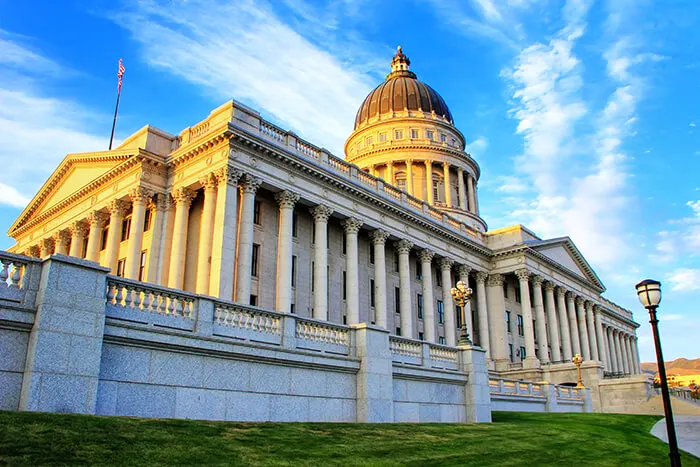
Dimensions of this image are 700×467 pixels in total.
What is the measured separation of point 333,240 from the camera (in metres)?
47.9

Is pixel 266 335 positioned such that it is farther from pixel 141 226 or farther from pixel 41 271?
pixel 141 226

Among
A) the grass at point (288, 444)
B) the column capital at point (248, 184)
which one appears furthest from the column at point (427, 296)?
the grass at point (288, 444)

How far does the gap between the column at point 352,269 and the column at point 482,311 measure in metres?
20.0

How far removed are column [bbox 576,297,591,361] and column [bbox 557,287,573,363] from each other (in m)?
3.56

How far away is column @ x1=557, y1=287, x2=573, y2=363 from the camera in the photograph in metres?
66.6

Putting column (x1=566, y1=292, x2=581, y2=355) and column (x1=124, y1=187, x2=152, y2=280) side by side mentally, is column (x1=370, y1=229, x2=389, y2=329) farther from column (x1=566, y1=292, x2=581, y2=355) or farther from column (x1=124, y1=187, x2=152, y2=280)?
column (x1=566, y1=292, x2=581, y2=355)

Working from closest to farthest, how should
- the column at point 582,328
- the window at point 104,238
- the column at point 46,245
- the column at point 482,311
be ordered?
the window at point 104,238
the column at point 46,245
the column at point 482,311
the column at point 582,328

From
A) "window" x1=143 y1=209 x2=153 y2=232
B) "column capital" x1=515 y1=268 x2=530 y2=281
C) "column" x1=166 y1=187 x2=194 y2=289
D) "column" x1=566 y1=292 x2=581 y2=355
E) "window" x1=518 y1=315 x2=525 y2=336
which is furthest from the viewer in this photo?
"column" x1=566 y1=292 x2=581 y2=355

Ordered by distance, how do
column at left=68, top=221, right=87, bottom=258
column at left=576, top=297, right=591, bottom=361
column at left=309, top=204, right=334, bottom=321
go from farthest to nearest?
column at left=576, top=297, right=591, bottom=361
column at left=68, top=221, right=87, bottom=258
column at left=309, top=204, right=334, bottom=321

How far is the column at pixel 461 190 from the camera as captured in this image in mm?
82600

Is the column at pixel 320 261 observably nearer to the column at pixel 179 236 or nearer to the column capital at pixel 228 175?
the column capital at pixel 228 175

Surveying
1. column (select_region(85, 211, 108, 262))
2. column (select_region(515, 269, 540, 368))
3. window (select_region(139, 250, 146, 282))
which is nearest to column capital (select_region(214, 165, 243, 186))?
window (select_region(139, 250, 146, 282))

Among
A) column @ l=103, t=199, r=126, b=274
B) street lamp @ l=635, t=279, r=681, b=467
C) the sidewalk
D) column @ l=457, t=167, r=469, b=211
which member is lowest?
the sidewalk

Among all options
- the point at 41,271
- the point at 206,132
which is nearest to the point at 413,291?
the point at 206,132
